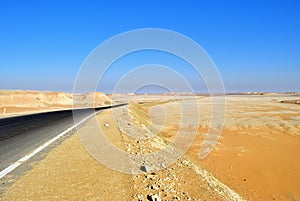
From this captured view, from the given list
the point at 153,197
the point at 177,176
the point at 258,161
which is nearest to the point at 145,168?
Answer: the point at 177,176

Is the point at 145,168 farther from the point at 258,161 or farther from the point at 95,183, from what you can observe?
the point at 258,161

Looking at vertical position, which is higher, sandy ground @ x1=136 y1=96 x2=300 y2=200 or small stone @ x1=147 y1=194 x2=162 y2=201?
small stone @ x1=147 y1=194 x2=162 y2=201

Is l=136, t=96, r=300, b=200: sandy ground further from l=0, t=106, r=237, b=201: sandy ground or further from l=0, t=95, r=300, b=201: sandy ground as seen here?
l=0, t=106, r=237, b=201: sandy ground

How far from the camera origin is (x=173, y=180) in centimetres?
545

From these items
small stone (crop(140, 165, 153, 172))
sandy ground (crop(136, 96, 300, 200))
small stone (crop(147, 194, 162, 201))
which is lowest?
sandy ground (crop(136, 96, 300, 200))

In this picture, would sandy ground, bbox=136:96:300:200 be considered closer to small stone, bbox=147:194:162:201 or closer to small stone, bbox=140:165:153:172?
small stone, bbox=140:165:153:172

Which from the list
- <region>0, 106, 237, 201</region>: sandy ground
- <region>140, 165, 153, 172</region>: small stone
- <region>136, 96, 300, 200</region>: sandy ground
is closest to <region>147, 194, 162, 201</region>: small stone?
<region>0, 106, 237, 201</region>: sandy ground

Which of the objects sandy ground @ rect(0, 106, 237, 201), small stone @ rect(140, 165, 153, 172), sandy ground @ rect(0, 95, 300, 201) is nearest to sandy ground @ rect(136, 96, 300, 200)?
sandy ground @ rect(0, 95, 300, 201)

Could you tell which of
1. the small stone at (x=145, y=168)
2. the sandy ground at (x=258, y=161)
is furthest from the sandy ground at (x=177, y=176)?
the small stone at (x=145, y=168)

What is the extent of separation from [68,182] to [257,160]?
10.5 m

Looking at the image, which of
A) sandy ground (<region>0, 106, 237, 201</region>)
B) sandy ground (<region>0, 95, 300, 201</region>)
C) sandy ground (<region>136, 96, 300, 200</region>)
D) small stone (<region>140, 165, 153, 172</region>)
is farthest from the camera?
sandy ground (<region>136, 96, 300, 200</region>)

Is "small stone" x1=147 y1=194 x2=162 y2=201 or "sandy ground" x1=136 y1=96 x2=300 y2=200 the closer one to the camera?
"small stone" x1=147 y1=194 x2=162 y2=201

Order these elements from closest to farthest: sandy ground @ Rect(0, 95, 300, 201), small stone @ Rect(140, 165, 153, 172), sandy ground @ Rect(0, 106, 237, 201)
Result: 1. sandy ground @ Rect(0, 106, 237, 201)
2. sandy ground @ Rect(0, 95, 300, 201)
3. small stone @ Rect(140, 165, 153, 172)

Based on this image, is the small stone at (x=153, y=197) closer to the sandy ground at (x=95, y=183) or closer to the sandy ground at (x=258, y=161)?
the sandy ground at (x=95, y=183)
